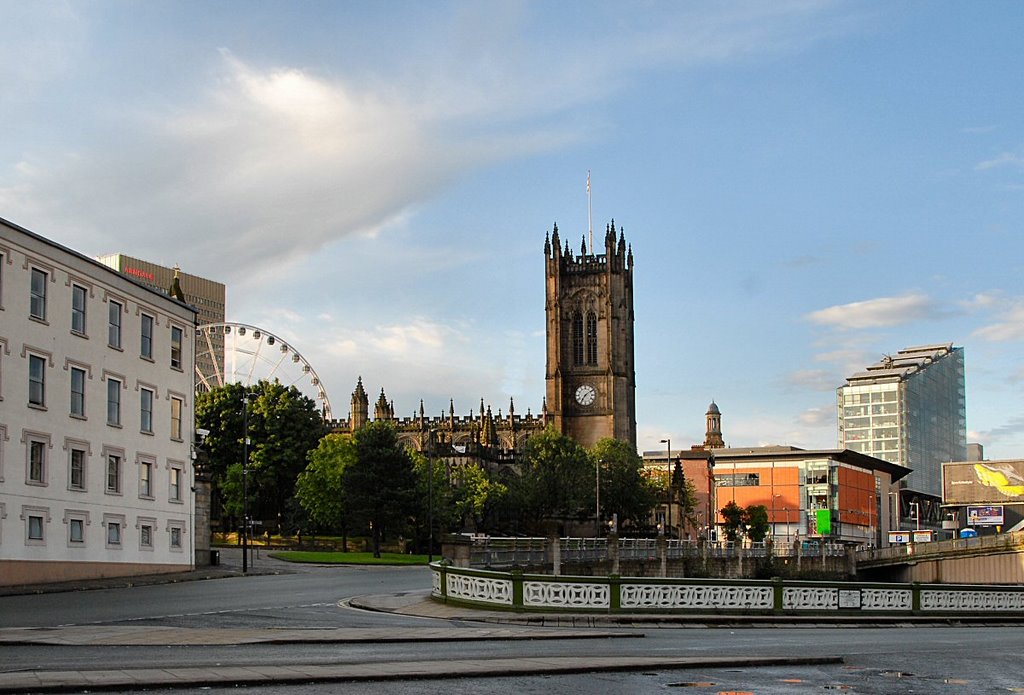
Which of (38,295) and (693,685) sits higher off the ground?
(38,295)

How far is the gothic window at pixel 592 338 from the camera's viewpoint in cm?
17675

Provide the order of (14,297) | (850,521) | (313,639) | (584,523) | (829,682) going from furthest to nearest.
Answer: (850,521) < (584,523) < (14,297) < (313,639) < (829,682)

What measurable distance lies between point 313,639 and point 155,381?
35.4 meters

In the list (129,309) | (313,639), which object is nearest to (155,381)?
(129,309)

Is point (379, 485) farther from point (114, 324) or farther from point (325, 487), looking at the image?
point (114, 324)

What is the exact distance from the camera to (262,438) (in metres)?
110

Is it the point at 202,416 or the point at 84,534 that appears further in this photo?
the point at 202,416

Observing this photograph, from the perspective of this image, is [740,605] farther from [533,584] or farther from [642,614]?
[533,584]

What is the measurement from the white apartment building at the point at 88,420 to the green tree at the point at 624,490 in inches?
2930

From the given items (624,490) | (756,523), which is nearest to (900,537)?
(756,523)

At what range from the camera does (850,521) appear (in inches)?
7628

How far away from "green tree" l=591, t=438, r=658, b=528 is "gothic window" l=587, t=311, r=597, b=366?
128 ft

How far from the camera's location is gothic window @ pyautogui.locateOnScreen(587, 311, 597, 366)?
176750mm

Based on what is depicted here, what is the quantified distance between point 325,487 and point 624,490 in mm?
Answer: 43328
